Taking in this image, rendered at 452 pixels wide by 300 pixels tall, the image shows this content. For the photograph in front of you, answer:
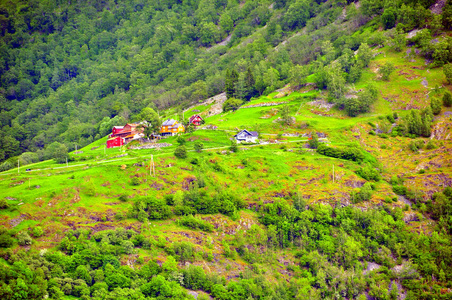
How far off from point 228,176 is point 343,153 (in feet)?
101

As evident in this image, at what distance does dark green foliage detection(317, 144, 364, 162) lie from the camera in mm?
98250

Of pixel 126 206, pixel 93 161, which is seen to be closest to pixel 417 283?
pixel 126 206

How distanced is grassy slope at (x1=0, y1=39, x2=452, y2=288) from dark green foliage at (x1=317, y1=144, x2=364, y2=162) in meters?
2.54

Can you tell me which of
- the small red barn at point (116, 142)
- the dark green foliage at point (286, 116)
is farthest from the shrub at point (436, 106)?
the small red barn at point (116, 142)

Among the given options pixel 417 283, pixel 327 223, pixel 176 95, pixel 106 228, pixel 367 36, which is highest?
pixel 367 36

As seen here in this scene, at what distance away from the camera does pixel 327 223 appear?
270ft

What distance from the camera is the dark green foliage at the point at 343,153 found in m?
98.2

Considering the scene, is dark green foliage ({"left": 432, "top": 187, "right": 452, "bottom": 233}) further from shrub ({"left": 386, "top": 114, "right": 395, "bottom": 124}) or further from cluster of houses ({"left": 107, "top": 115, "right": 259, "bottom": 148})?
cluster of houses ({"left": 107, "top": 115, "right": 259, "bottom": 148})

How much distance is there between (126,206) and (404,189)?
203ft

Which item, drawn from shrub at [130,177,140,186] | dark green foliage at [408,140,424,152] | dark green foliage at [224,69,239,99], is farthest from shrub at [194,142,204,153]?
dark green foliage at [224,69,239,99]

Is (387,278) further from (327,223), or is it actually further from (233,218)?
(233,218)

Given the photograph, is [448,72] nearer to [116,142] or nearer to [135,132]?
[135,132]

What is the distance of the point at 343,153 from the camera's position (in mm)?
99125

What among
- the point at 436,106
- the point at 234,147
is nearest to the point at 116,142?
the point at 234,147
